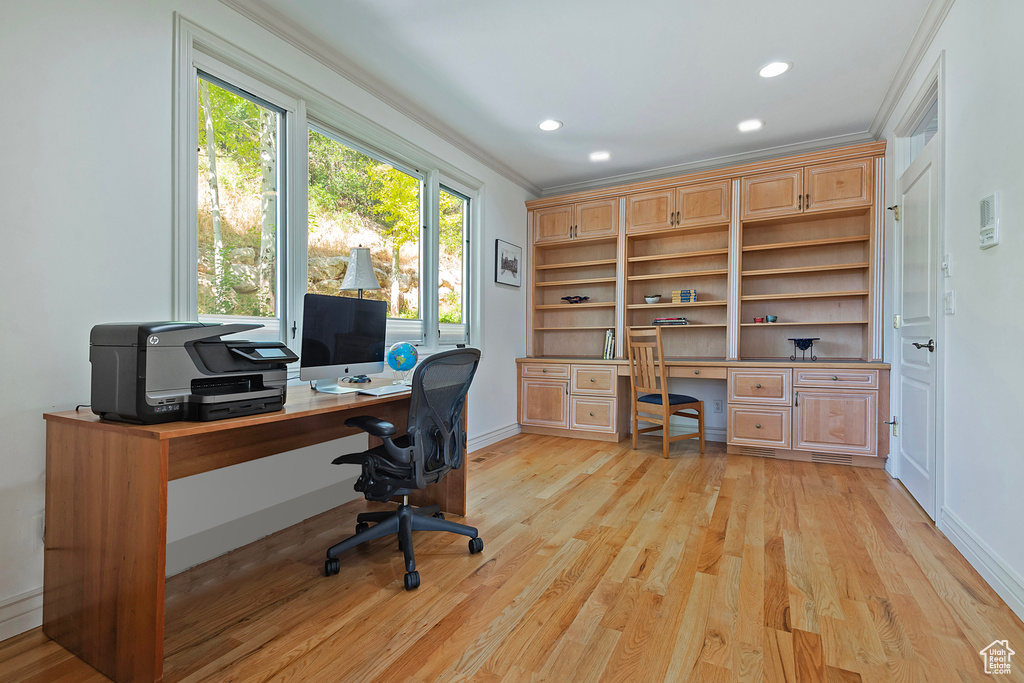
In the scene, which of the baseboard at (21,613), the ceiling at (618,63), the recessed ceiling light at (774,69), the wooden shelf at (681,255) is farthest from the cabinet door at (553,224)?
the baseboard at (21,613)

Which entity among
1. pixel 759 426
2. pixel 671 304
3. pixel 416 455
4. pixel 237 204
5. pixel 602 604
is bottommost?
pixel 602 604

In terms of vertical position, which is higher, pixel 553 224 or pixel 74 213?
pixel 553 224

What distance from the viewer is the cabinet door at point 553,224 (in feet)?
16.7

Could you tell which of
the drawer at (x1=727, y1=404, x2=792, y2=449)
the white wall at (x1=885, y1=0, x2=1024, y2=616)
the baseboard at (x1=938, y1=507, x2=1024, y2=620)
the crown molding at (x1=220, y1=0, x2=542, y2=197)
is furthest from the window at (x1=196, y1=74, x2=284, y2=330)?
the drawer at (x1=727, y1=404, x2=792, y2=449)

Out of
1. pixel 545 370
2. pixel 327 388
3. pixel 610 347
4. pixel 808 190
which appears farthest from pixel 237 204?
pixel 808 190

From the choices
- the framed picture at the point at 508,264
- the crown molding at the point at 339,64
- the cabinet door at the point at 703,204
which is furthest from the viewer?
the framed picture at the point at 508,264

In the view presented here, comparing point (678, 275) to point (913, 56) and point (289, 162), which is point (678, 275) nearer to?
point (913, 56)

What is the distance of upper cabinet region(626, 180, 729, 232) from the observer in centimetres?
439

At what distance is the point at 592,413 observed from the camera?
15.1 feet

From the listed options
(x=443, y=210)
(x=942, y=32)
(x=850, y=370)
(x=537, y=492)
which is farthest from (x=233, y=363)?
(x=850, y=370)

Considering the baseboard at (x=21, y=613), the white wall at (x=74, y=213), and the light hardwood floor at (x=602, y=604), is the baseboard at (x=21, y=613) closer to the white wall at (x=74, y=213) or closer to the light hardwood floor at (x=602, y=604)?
the white wall at (x=74, y=213)

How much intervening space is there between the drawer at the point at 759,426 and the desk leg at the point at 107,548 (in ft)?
13.1

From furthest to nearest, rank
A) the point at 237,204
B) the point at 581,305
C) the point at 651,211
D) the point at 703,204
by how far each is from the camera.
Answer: the point at 581,305 → the point at 651,211 → the point at 703,204 → the point at 237,204

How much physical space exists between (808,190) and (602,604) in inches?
151
